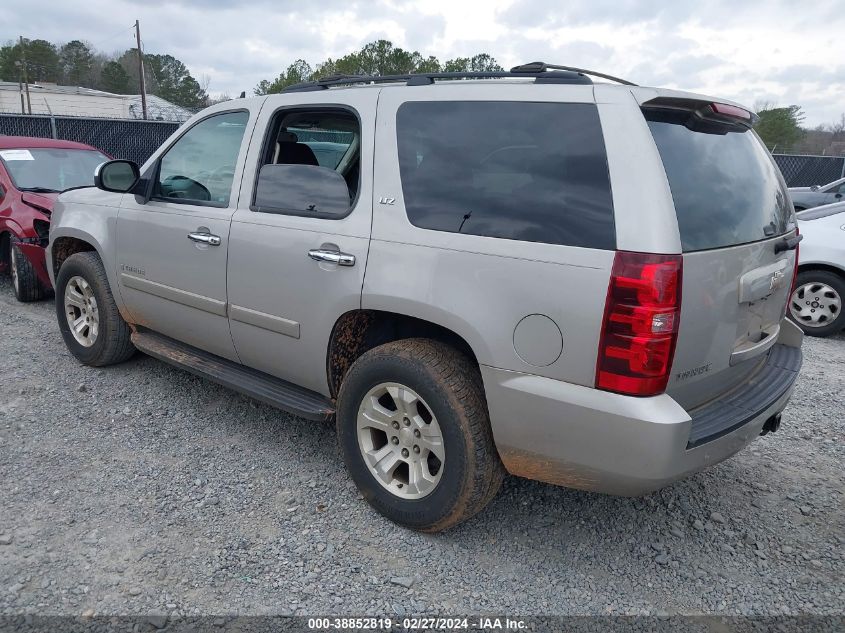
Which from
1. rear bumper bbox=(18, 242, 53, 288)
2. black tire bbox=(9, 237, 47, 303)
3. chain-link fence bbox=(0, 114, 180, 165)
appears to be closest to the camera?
rear bumper bbox=(18, 242, 53, 288)

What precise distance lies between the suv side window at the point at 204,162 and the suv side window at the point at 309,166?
0.77ft

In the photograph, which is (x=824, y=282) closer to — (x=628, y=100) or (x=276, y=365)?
(x=628, y=100)

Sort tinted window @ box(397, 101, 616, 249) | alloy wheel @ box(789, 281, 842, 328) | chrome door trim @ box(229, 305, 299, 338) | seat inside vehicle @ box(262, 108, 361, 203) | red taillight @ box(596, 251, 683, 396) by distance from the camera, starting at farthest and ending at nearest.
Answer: alloy wheel @ box(789, 281, 842, 328) < seat inside vehicle @ box(262, 108, 361, 203) < chrome door trim @ box(229, 305, 299, 338) < tinted window @ box(397, 101, 616, 249) < red taillight @ box(596, 251, 683, 396)

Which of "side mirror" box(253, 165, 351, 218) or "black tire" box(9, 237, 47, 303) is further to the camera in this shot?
"black tire" box(9, 237, 47, 303)

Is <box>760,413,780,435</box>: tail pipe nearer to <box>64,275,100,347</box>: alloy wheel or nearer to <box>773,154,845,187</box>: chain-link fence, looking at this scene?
<box>64,275,100,347</box>: alloy wheel

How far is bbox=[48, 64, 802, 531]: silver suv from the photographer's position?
2.30 m

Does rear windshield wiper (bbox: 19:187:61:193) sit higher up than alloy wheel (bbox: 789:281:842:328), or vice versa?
rear windshield wiper (bbox: 19:187:61:193)

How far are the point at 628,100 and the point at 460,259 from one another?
85 cm

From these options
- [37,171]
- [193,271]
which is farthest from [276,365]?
[37,171]

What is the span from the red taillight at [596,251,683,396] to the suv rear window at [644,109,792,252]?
0.17m

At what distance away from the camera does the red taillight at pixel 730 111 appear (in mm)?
2562

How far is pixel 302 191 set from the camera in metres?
3.27

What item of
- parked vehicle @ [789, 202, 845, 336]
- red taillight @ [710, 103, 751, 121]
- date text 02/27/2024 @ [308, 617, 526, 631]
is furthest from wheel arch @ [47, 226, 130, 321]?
parked vehicle @ [789, 202, 845, 336]

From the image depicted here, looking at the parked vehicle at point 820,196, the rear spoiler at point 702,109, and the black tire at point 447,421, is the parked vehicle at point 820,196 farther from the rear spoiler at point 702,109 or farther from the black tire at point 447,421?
the black tire at point 447,421
